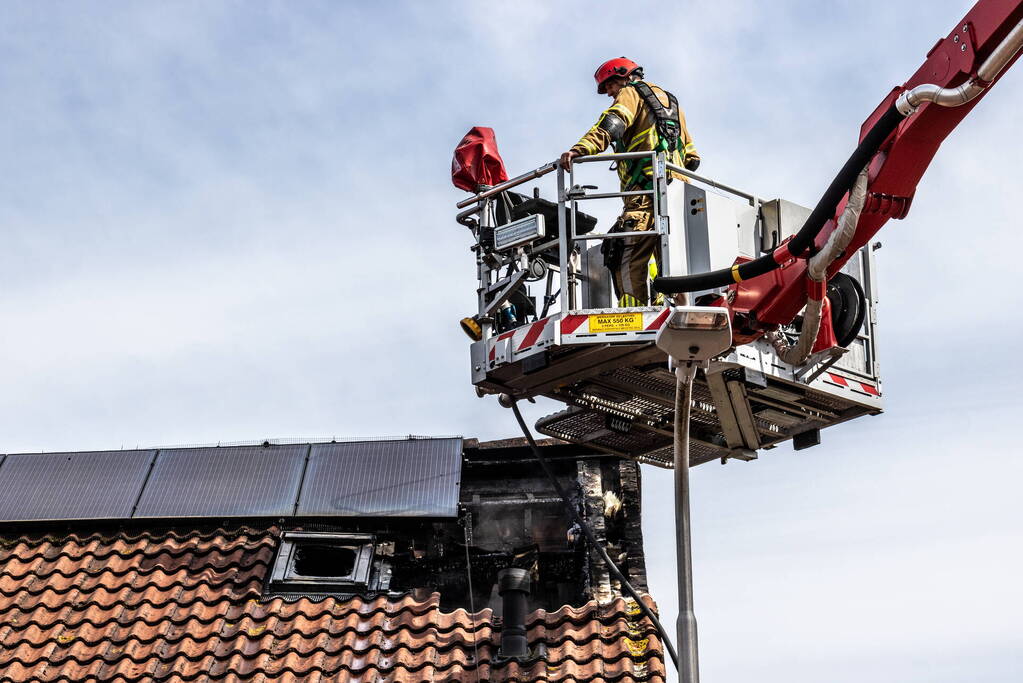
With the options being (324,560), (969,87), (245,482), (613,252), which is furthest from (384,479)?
(969,87)

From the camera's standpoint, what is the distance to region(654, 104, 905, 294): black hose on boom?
925 cm

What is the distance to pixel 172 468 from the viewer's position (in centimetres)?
1375

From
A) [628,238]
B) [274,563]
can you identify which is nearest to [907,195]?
[628,238]

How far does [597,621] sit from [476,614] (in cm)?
94

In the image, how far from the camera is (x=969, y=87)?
28.4ft

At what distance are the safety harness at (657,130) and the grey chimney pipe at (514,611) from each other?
299 centimetres

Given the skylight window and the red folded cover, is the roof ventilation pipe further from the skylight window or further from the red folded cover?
the skylight window

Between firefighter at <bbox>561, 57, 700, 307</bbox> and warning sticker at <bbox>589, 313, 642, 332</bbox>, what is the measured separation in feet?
2.05

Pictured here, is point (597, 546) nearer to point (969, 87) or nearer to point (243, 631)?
point (243, 631)

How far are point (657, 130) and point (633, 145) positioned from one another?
209mm

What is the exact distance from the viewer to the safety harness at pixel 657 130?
10938 mm

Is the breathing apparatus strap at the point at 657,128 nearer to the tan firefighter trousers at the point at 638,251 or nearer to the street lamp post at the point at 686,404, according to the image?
the tan firefighter trousers at the point at 638,251

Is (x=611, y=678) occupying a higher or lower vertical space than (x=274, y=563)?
lower

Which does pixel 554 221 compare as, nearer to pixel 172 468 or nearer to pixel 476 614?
pixel 476 614
